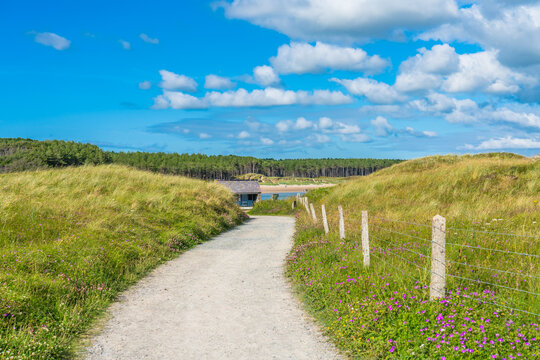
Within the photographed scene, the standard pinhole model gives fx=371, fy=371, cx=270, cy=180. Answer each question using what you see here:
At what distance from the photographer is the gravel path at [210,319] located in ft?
18.5

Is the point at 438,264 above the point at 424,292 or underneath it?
above

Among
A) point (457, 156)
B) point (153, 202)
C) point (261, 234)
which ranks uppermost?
point (457, 156)

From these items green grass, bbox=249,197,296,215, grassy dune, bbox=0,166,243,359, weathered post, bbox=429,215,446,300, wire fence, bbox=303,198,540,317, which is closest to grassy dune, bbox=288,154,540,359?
wire fence, bbox=303,198,540,317

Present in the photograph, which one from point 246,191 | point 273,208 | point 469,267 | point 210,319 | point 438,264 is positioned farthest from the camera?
point 246,191

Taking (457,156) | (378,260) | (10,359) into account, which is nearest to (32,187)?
(10,359)

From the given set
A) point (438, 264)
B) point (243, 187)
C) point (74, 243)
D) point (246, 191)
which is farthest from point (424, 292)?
point (243, 187)

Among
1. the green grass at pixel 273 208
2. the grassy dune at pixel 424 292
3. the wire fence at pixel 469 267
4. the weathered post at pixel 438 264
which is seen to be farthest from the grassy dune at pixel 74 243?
the green grass at pixel 273 208

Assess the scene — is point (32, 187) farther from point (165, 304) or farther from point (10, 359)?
point (10, 359)

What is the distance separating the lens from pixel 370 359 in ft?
16.9

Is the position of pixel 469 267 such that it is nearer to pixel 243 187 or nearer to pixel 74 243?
pixel 74 243

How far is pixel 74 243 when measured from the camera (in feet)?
32.1

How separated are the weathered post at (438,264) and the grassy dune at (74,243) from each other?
571 cm

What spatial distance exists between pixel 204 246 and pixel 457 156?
3664cm

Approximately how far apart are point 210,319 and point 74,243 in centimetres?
503
